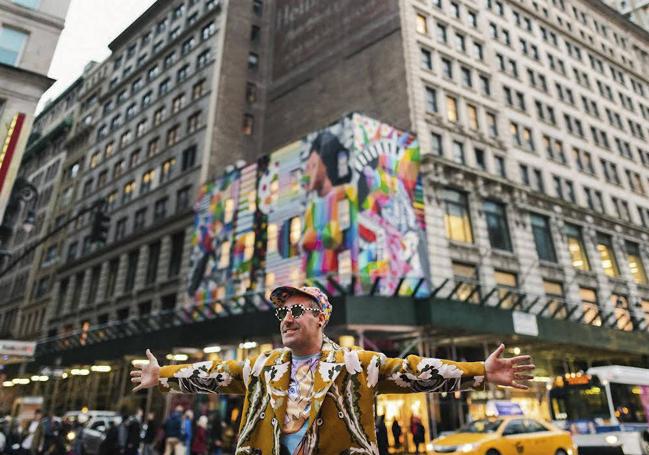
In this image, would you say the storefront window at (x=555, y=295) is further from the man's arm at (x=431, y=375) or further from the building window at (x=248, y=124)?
the man's arm at (x=431, y=375)

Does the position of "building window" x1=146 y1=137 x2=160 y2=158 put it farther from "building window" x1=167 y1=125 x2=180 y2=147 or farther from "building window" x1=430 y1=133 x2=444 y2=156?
"building window" x1=430 y1=133 x2=444 y2=156

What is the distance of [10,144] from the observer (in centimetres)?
2275

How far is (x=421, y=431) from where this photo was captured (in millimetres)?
18359

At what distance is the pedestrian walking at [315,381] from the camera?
2951mm

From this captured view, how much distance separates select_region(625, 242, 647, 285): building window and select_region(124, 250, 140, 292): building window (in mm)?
38117

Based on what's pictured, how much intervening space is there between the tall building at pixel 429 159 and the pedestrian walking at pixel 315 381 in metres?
15.3

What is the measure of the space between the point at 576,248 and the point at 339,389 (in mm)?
34270

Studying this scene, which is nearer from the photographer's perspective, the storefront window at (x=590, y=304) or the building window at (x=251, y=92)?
the storefront window at (x=590, y=304)

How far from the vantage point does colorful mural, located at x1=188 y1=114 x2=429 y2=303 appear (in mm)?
22625

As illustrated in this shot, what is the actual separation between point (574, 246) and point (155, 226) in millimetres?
30678

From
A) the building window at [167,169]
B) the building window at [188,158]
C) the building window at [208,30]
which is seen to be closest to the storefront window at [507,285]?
the building window at [188,158]

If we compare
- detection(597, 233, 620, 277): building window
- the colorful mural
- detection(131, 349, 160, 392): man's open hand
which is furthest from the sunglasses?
detection(597, 233, 620, 277): building window

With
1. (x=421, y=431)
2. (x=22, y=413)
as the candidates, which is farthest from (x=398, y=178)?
(x=22, y=413)

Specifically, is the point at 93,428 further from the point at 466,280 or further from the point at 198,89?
the point at 198,89
